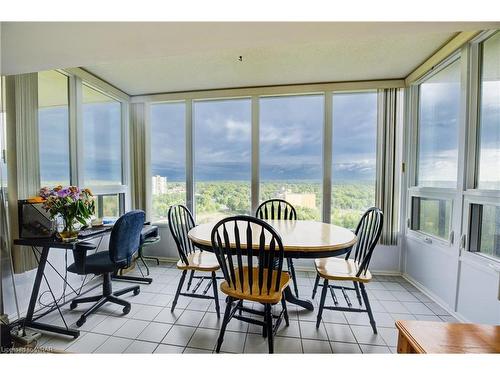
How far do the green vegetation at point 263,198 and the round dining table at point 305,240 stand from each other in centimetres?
90

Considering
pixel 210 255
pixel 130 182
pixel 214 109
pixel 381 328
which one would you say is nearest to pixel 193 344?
pixel 210 255

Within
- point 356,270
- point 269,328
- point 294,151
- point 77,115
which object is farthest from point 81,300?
point 294,151

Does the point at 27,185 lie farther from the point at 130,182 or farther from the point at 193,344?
the point at 193,344

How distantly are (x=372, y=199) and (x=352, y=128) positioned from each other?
100cm

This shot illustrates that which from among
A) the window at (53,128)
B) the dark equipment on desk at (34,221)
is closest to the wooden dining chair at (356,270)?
the dark equipment on desk at (34,221)

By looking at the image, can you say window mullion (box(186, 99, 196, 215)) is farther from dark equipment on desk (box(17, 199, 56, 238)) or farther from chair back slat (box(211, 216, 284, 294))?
chair back slat (box(211, 216, 284, 294))

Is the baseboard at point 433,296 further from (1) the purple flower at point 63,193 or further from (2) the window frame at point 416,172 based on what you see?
(1) the purple flower at point 63,193

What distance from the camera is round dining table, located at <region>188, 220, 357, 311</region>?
1436 millimetres

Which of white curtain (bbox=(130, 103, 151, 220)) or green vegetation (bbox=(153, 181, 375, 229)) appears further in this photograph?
white curtain (bbox=(130, 103, 151, 220))

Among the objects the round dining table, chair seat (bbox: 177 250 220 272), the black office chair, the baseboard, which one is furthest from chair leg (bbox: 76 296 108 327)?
the baseboard

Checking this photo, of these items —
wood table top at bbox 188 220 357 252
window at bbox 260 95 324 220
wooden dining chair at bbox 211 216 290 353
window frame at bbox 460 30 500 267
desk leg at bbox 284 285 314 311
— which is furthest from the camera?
window at bbox 260 95 324 220

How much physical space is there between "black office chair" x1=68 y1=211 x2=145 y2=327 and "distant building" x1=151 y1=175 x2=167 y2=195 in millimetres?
1252

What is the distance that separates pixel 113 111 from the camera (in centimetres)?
296

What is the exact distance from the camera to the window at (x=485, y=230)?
1606mm
